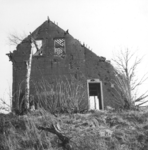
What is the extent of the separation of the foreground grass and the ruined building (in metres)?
5.00

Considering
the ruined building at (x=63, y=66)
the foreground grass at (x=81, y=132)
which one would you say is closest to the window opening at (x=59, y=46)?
the ruined building at (x=63, y=66)

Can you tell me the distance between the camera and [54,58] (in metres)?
17.0

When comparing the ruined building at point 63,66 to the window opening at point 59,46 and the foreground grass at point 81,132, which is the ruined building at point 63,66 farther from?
the foreground grass at point 81,132

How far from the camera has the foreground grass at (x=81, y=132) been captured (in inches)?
318

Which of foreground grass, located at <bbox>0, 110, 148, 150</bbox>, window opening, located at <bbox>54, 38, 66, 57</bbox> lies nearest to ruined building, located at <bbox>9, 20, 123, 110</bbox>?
window opening, located at <bbox>54, 38, 66, 57</bbox>

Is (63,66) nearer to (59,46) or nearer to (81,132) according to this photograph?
(59,46)

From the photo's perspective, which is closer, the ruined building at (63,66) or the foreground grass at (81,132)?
the foreground grass at (81,132)

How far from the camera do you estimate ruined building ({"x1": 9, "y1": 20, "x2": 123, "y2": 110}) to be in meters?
16.4

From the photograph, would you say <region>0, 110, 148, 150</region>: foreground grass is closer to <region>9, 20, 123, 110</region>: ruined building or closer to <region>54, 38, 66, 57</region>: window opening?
<region>9, 20, 123, 110</region>: ruined building

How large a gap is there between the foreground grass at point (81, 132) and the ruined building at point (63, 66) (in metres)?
5.00

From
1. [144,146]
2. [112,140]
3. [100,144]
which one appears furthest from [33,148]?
[144,146]

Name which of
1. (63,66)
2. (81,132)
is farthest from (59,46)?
(81,132)

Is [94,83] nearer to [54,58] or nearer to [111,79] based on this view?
[111,79]

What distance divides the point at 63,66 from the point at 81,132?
8.31 m
